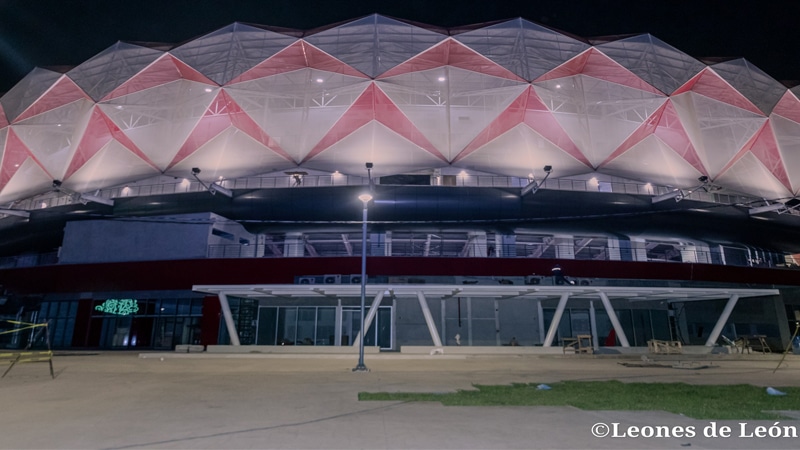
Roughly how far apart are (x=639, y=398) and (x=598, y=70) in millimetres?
26482

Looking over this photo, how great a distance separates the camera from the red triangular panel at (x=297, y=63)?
28.7m

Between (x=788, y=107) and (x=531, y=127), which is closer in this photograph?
(x=531, y=127)

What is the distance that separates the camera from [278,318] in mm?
30453

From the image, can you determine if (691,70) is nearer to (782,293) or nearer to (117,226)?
(782,293)

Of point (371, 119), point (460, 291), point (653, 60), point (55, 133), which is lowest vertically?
point (460, 291)

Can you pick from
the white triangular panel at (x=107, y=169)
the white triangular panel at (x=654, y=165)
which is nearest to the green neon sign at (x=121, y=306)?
the white triangular panel at (x=107, y=169)

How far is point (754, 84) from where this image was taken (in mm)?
31094

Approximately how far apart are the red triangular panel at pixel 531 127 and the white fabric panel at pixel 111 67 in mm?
22786

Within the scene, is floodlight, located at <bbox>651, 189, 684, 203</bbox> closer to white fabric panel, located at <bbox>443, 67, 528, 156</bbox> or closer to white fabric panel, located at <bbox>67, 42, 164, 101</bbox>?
white fabric panel, located at <bbox>443, 67, 528, 156</bbox>

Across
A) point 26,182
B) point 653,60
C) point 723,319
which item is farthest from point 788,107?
point 26,182

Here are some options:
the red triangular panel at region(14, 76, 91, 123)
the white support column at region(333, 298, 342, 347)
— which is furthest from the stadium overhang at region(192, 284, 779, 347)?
the red triangular panel at region(14, 76, 91, 123)

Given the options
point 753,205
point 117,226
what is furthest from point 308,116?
point 753,205

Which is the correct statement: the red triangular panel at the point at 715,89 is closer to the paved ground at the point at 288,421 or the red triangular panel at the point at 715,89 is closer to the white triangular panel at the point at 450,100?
the white triangular panel at the point at 450,100

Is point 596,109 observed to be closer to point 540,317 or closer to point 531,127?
point 531,127
